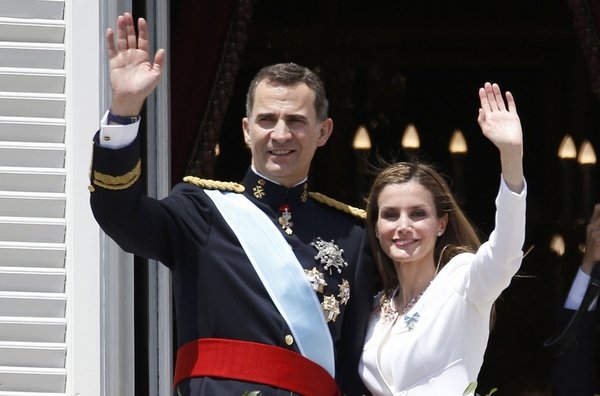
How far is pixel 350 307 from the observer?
4.34 metres

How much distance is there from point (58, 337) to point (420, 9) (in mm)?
4177

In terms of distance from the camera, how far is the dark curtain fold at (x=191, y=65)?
6.10 m

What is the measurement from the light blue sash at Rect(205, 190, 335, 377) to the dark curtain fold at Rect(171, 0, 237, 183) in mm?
1861

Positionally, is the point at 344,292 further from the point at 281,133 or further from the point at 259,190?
the point at 281,133

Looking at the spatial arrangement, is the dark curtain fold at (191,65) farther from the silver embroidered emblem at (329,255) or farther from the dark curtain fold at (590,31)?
the silver embroidered emblem at (329,255)

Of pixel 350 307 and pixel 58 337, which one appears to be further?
pixel 58 337

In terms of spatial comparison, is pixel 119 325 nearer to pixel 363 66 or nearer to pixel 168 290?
pixel 168 290

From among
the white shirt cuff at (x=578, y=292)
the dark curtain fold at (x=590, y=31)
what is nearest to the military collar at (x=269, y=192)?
the white shirt cuff at (x=578, y=292)

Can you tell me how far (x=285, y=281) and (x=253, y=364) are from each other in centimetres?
23

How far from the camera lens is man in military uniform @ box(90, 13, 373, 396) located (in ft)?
13.0

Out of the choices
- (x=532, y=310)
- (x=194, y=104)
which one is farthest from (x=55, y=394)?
(x=532, y=310)

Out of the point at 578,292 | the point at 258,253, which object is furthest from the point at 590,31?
the point at 258,253

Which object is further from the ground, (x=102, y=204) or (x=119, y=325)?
(x=102, y=204)

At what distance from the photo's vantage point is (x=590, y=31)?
20.7 ft
